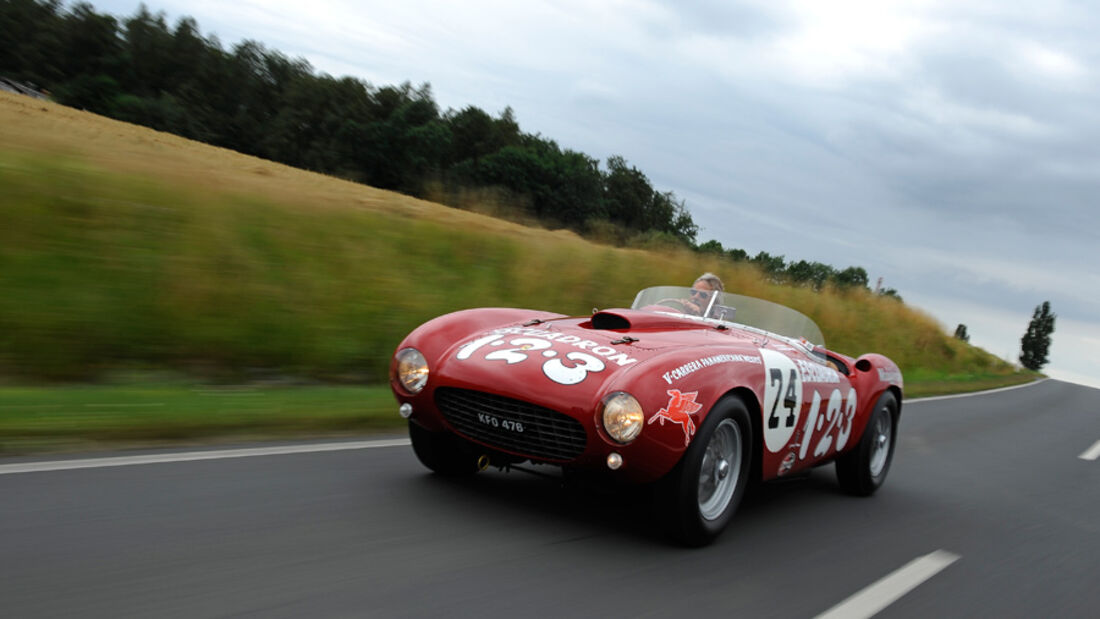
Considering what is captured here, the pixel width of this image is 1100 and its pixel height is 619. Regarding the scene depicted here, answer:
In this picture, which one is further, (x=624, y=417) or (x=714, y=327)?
(x=714, y=327)

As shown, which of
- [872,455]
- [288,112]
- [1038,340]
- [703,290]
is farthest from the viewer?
[1038,340]

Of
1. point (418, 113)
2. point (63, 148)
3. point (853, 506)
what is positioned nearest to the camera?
point (853, 506)

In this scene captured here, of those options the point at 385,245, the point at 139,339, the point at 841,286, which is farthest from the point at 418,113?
the point at 139,339

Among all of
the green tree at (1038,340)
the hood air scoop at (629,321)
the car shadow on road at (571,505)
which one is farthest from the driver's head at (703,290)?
the green tree at (1038,340)

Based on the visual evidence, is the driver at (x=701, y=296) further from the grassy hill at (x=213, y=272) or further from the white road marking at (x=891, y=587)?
the grassy hill at (x=213, y=272)

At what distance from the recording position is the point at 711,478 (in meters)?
4.04

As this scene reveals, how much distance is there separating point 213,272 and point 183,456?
15.7ft

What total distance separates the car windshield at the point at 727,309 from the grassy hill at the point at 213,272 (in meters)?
4.44

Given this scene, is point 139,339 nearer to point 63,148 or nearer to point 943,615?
point 63,148

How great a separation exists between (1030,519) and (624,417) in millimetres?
3645

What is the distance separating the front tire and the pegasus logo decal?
0.09 meters

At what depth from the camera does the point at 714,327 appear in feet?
16.6

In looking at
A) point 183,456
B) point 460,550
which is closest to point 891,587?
point 460,550

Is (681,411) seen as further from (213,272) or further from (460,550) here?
(213,272)
